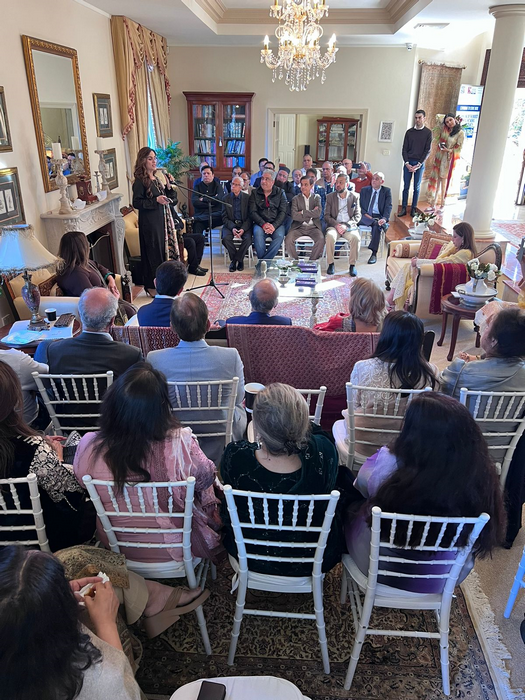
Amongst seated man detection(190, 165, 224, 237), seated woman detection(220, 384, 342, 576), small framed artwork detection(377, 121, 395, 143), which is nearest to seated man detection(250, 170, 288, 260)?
seated man detection(190, 165, 224, 237)

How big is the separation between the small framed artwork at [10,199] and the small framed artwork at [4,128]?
169mm

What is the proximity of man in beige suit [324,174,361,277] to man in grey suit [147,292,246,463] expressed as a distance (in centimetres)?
450

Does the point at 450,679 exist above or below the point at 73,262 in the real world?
below

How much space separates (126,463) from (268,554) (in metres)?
0.57

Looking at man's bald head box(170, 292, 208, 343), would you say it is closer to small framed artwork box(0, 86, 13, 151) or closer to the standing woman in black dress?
small framed artwork box(0, 86, 13, 151)

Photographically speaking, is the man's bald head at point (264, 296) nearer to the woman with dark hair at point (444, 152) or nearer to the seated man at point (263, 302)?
the seated man at point (263, 302)

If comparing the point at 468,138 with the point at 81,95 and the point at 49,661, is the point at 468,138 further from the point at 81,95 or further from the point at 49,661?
the point at 49,661

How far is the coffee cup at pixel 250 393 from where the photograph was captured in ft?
7.81

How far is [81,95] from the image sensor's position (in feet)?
17.4

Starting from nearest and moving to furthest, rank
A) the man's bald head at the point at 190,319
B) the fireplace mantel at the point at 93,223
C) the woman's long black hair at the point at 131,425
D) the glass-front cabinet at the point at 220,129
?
1. the woman's long black hair at the point at 131,425
2. the man's bald head at the point at 190,319
3. the fireplace mantel at the point at 93,223
4. the glass-front cabinet at the point at 220,129

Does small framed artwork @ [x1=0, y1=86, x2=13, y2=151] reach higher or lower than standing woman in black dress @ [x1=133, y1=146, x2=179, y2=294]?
higher

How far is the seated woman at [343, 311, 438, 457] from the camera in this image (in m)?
2.27

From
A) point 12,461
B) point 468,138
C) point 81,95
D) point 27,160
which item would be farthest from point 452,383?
point 468,138

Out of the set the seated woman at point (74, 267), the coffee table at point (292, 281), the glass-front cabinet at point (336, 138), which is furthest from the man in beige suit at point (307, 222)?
the glass-front cabinet at point (336, 138)
